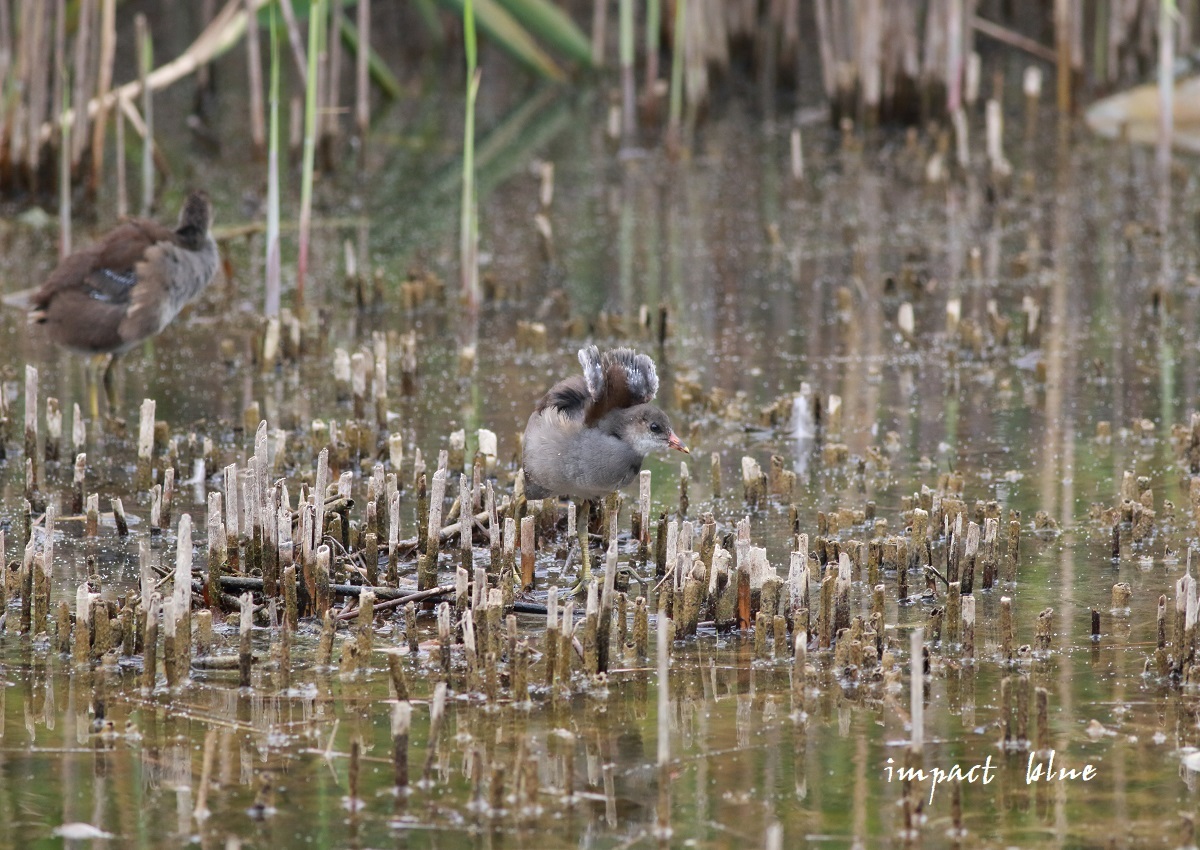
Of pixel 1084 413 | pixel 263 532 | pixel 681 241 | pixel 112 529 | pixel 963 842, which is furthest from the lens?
pixel 681 241

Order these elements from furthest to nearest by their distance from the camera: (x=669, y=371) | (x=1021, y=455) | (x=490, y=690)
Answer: (x=669, y=371) → (x=1021, y=455) → (x=490, y=690)

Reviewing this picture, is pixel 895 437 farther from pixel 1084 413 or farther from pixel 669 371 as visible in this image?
pixel 669 371

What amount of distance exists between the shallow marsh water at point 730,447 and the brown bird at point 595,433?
46 cm

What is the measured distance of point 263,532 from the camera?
5746 millimetres

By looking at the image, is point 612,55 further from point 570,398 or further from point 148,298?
point 570,398

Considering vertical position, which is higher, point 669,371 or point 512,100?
point 512,100

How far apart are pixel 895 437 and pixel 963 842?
12.3 feet

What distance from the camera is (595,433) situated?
5855 mm

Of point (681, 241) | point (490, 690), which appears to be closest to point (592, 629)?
point (490, 690)

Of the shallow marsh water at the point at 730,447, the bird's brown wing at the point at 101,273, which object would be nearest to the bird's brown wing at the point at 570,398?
the shallow marsh water at the point at 730,447

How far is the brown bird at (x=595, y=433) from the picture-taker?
5852mm

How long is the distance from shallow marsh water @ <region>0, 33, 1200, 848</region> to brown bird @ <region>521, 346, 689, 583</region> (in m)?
0.46

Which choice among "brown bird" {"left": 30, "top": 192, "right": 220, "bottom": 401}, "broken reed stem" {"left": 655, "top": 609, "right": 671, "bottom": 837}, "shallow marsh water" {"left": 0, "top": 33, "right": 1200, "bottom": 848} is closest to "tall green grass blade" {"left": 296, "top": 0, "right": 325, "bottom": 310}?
"shallow marsh water" {"left": 0, "top": 33, "right": 1200, "bottom": 848}

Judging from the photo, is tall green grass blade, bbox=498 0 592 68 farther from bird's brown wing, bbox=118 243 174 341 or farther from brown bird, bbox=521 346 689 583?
brown bird, bbox=521 346 689 583
